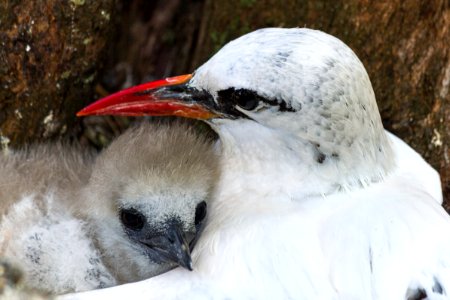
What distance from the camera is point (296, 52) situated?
2.29 meters

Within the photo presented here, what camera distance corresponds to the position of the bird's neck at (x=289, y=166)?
7.82 feet

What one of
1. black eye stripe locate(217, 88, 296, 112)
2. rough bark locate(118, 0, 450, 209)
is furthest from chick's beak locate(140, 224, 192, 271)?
rough bark locate(118, 0, 450, 209)

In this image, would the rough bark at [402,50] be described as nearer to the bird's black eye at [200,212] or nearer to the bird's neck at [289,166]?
the bird's neck at [289,166]

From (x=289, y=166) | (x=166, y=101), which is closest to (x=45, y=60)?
(x=166, y=101)

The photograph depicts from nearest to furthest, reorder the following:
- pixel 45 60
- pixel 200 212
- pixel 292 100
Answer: pixel 292 100 → pixel 200 212 → pixel 45 60

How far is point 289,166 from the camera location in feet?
7.92

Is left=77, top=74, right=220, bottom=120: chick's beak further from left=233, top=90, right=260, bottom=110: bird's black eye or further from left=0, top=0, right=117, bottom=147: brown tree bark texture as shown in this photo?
left=0, top=0, right=117, bottom=147: brown tree bark texture

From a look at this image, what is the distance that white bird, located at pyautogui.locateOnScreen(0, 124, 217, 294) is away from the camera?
2.41 meters

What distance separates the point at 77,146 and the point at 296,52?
0.95 meters

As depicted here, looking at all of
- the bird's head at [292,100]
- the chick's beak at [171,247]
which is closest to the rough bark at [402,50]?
the bird's head at [292,100]

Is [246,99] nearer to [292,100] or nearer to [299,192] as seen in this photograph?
[292,100]

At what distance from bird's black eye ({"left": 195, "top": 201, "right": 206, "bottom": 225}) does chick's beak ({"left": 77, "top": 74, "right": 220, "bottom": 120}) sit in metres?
0.25

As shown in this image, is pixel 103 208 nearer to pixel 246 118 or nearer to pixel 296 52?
pixel 246 118

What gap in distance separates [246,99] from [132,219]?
472 mm
